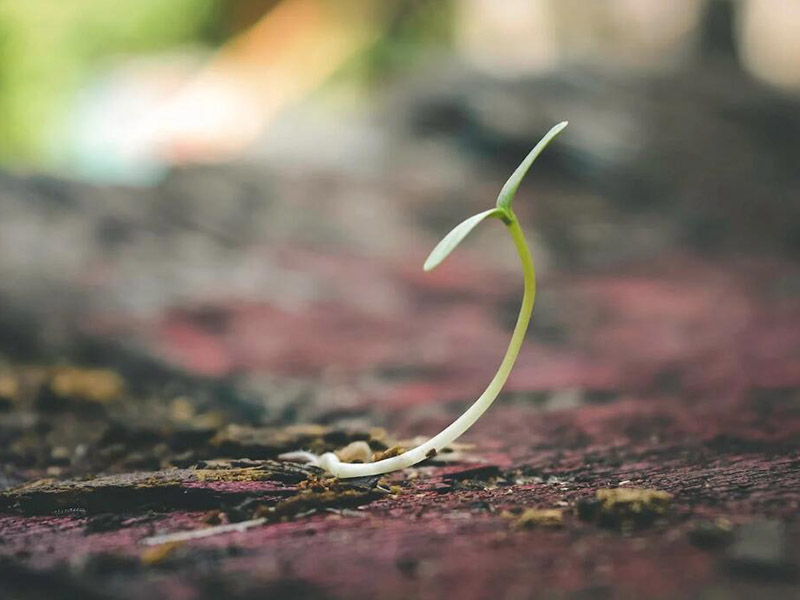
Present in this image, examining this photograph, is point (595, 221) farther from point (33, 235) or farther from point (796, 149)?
point (33, 235)

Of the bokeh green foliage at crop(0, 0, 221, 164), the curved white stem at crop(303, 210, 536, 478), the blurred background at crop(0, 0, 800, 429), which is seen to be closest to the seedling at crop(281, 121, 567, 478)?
the curved white stem at crop(303, 210, 536, 478)

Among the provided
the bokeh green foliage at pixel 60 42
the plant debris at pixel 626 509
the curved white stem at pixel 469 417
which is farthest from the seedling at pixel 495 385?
the bokeh green foliage at pixel 60 42

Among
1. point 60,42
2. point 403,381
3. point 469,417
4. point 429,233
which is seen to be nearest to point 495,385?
point 469,417

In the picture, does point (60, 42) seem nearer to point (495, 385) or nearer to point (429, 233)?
point (429, 233)

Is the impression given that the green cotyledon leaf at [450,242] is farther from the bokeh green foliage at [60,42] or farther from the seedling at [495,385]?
the bokeh green foliage at [60,42]

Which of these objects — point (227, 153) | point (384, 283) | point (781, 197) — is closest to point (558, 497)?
point (384, 283)

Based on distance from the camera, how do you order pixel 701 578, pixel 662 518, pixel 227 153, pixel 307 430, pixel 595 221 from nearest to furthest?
pixel 701 578 → pixel 662 518 → pixel 307 430 → pixel 595 221 → pixel 227 153
